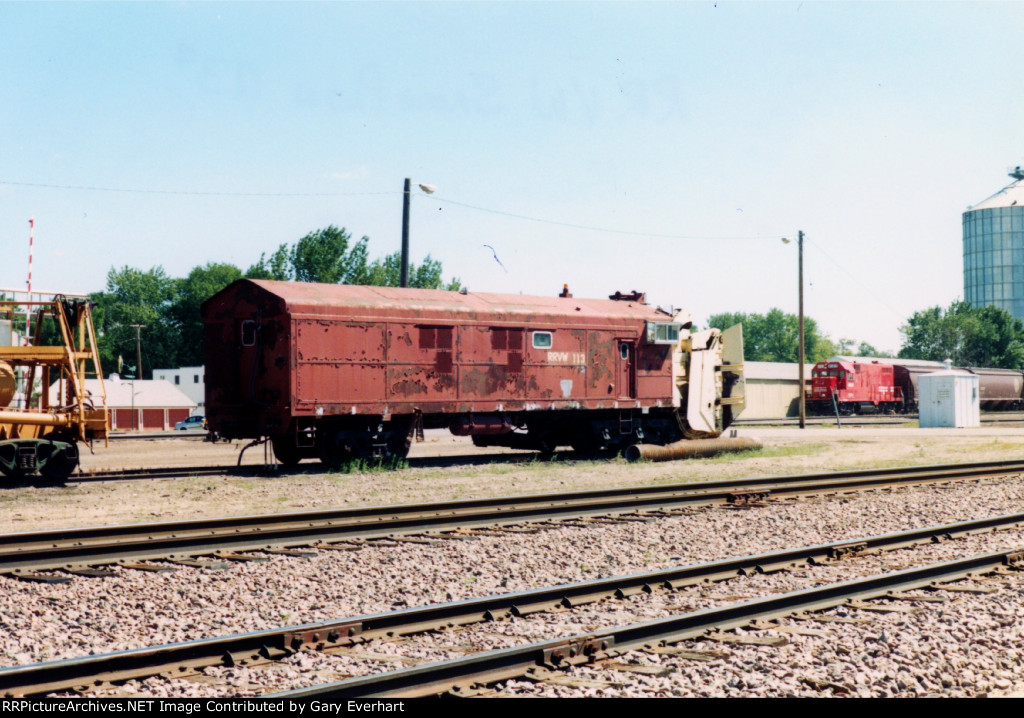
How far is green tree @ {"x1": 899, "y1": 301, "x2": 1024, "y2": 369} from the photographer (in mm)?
Answer: 92875

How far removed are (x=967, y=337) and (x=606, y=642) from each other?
9947 centimetres

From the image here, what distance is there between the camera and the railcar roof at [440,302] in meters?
18.5

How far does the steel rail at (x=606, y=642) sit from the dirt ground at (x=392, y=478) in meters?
7.76

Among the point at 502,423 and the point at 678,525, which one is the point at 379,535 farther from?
the point at 502,423

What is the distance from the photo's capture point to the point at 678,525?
11.7 m

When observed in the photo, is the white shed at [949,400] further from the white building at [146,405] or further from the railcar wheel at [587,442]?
the white building at [146,405]

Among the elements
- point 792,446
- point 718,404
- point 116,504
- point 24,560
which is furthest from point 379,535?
point 792,446

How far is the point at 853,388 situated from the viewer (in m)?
54.8

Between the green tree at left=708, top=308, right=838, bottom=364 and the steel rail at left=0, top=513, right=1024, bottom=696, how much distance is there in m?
142

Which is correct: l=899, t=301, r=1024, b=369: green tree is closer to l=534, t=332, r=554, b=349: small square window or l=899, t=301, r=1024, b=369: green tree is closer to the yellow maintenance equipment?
l=534, t=332, r=554, b=349: small square window

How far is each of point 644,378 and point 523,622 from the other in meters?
16.4

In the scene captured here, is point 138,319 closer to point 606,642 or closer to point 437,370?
point 437,370

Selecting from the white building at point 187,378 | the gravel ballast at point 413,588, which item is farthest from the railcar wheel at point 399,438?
the white building at point 187,378

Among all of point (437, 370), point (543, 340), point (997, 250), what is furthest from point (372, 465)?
point (997, 250)
